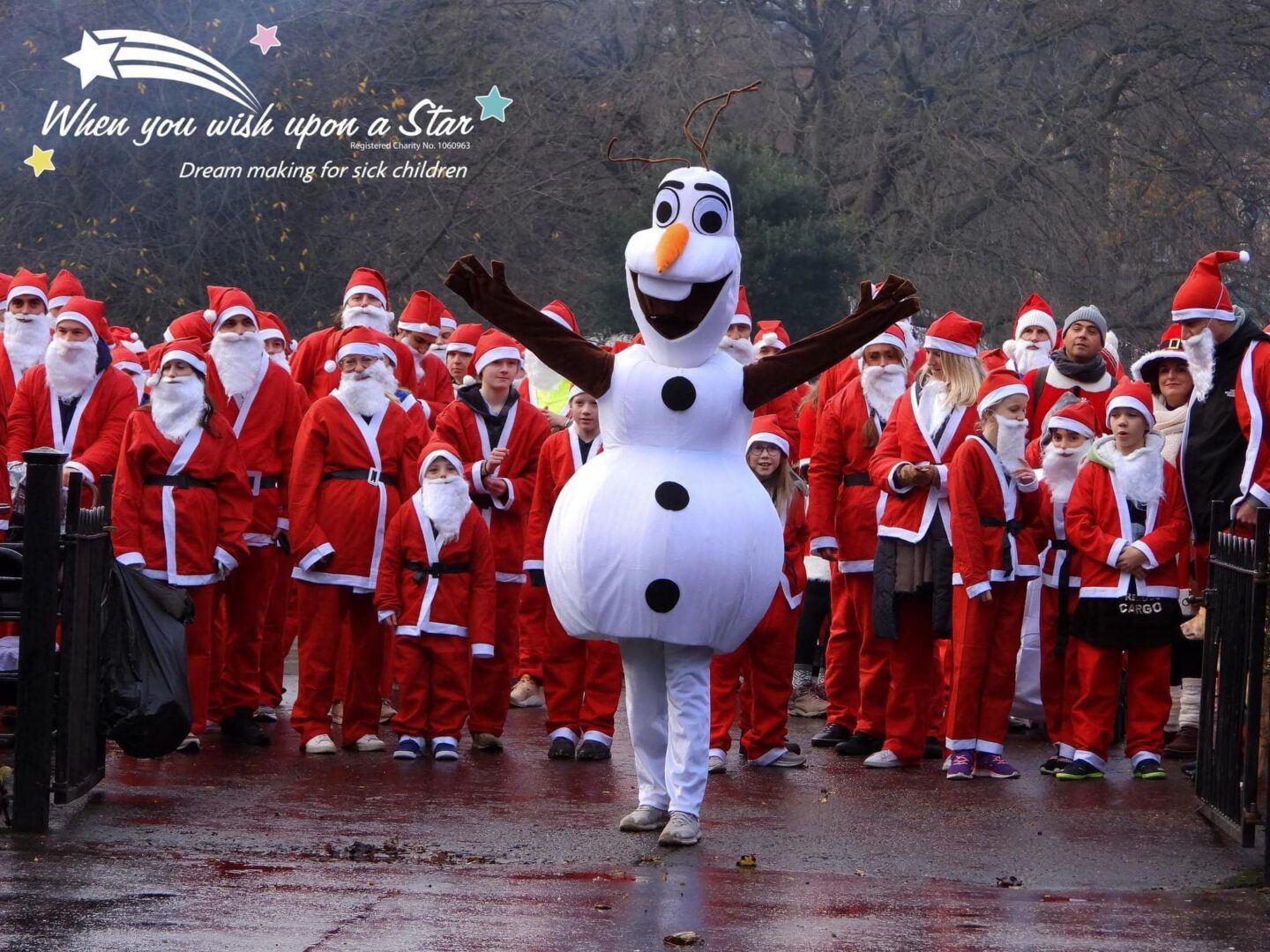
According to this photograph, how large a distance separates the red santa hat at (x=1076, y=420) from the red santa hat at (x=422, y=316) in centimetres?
446

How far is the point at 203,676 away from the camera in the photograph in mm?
9617

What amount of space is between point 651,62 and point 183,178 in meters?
6.45

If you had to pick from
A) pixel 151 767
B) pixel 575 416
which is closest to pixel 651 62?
pixel 575 416

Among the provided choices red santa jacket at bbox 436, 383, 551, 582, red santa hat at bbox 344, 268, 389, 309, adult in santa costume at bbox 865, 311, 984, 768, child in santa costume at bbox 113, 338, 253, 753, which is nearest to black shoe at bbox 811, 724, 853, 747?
adult in santa costume at bbox 865, 311, 984, 768

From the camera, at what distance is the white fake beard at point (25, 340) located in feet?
36.4

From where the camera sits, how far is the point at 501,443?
414 inches

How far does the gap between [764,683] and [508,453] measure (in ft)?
6.33

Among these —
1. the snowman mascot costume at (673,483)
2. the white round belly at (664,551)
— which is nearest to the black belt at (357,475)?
the snowman mascot costume at (673,483)

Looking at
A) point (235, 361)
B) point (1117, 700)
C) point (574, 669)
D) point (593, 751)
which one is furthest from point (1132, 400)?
point (235, 361)

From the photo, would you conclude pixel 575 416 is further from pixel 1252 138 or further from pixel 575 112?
pixel 1252 138

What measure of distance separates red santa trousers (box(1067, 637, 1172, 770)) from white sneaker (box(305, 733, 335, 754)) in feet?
11.3

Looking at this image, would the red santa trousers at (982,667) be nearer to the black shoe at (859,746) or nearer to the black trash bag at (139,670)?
the black shoe at (859,746)

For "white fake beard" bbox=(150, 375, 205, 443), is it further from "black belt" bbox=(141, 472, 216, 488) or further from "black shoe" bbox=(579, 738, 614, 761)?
"black shoe" bbox=(579, 738, 614, 761)

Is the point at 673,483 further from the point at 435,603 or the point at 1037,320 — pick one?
the point at 1037,320
